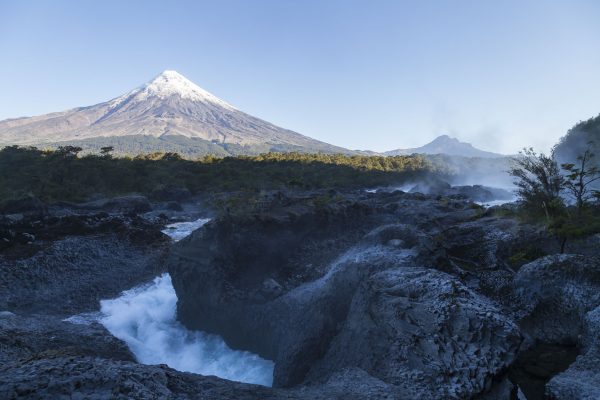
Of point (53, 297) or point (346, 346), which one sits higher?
point (346, 346)

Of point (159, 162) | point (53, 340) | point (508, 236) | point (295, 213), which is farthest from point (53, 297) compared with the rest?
point (159, 162)

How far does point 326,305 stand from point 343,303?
386mm

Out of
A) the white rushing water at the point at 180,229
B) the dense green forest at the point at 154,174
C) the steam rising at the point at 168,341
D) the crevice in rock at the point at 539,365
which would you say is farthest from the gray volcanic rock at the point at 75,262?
the crevice in rock at the point at 539,365

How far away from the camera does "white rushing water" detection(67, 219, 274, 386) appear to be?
31.7ft

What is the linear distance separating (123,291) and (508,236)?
44.3ft

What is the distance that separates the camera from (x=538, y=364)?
6461 millimetres

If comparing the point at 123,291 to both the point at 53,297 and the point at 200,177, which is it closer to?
the point at 53,297

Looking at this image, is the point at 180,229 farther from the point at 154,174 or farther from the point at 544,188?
the point at 154,174

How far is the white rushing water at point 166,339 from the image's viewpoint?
31.7ft

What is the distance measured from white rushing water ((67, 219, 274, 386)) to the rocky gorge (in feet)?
1.33

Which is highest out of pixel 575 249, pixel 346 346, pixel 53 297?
pixel 575 249

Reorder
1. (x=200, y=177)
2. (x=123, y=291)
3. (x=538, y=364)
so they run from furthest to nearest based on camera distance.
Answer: (x=200, y=177) → (x=123, y=291) → (x=538, y=364)

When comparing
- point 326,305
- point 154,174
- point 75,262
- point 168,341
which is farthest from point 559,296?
point 154,174

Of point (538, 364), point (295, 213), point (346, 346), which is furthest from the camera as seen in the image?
point (295, 213)
